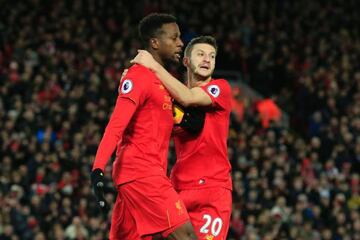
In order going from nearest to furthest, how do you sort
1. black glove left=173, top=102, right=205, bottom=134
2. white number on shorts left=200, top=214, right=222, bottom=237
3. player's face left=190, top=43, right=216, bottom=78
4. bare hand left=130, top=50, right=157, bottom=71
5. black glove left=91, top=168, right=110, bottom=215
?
black glove left=91, top=168, right=110, bottom=215 → bare hand left=130, top=50, right=157, bottom=71 → black glove left=173, top=102, right=205, bottom=134 → white number on shorts left=200, top=214, right=222, bottom=237 → player's face left=190, top=43, right=216, bottom=78

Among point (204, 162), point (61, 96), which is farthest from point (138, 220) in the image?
point (61, 96)

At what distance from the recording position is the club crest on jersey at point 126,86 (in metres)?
6.16

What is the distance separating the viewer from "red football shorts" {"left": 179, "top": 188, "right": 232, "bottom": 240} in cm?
689

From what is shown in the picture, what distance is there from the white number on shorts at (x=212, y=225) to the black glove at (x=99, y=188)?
1.29 m

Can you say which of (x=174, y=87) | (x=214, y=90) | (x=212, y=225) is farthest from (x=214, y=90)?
(x=212, y=225)

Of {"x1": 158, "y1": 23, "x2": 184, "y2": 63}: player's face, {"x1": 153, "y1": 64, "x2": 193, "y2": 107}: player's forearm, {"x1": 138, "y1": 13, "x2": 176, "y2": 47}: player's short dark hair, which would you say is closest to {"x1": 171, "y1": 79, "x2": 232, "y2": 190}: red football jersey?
{"x1": 153, "y1": 64, "x2": 193, "y2": 107}: player's forearm

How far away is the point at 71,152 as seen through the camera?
46.1ft

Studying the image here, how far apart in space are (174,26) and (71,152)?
7882mm

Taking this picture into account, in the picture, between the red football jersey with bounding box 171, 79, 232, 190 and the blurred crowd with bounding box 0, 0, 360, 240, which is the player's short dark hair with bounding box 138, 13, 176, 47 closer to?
the red football jersey with bounding box 171, 79, 232, 190

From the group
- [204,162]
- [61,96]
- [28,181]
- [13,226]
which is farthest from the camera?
[61,96]

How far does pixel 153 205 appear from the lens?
616 centimetres

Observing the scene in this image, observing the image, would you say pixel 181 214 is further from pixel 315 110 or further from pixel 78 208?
pixel 315 110

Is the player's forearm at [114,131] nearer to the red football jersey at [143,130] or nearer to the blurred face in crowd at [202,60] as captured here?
the red football jersey at [143,130]

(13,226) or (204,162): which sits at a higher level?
(204,162)
